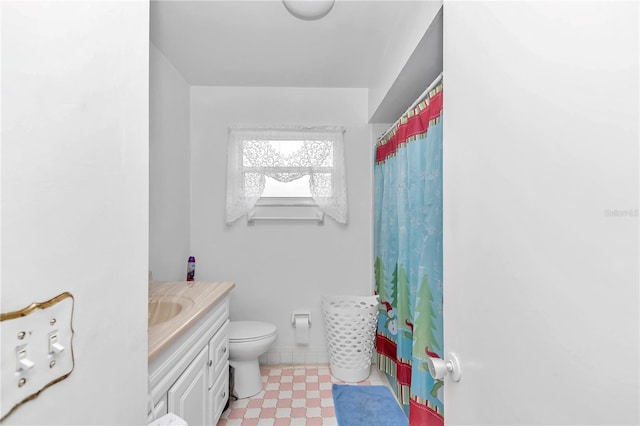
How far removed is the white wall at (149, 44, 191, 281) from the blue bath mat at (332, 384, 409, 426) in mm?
1450

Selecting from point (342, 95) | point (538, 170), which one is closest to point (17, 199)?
point (538, 170)

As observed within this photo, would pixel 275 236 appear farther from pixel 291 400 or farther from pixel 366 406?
pixel 366 406

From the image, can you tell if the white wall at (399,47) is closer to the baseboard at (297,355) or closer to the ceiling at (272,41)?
the ceiling at (272,41)

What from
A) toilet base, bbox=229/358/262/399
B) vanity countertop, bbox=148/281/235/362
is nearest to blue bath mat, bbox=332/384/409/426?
toilet base, bbox=229/358/262/399

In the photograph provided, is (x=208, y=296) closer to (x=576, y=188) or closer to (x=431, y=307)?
(x=431, y=307)

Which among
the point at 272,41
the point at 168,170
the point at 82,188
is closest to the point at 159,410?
the point at 82,188

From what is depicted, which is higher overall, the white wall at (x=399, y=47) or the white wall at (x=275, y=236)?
the white wall at (x=399, y=47)

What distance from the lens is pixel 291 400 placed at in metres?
2.25

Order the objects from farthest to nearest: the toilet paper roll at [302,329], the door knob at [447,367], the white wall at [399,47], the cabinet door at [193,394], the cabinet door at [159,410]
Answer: the toilet paper roll at [302,329] → the white wall at [399,47] → the cabinet door at [193,394] → the cabinet door at [159,410] → the door knob at [447,367]

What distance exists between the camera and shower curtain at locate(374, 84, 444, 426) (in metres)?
1.45

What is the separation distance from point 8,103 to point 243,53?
2002 millimetres

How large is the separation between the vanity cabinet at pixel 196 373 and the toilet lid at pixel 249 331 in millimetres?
186

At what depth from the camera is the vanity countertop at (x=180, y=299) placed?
1133 mm

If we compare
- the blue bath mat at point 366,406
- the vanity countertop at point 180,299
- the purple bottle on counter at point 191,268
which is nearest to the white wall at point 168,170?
the purple bottle on counter at point 191,268
